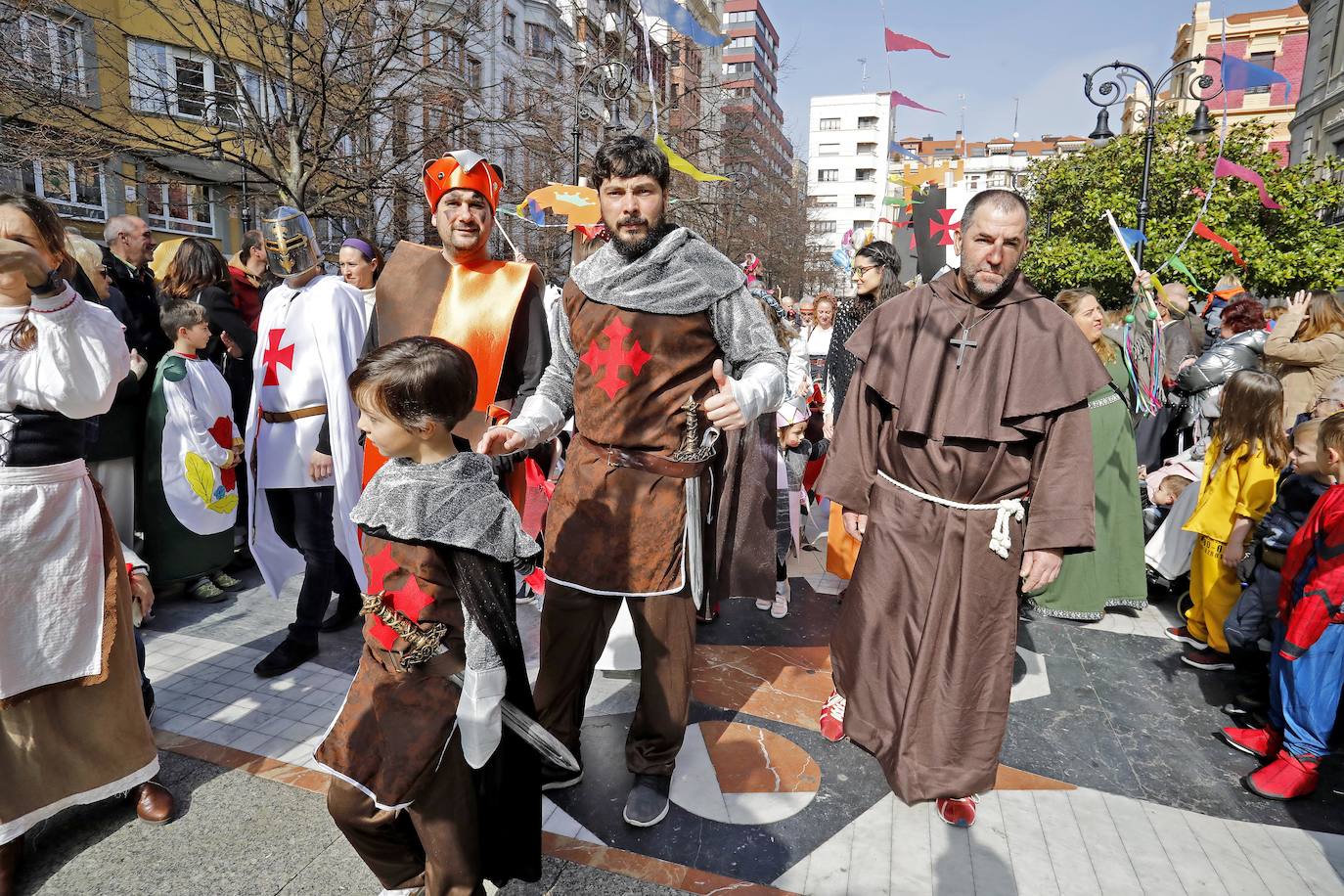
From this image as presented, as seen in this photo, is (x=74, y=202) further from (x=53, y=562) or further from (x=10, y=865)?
(x=10, y=865)

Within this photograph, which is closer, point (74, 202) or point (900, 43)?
point (900, 43)

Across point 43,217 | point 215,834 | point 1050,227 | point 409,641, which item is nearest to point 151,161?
point 43,217

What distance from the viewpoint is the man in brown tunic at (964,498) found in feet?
9.23

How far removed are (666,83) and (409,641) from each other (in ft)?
40.5

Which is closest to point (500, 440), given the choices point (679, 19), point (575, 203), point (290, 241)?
point (290, 241)

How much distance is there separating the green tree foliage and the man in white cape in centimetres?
1721

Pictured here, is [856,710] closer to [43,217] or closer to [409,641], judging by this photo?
[409,641]

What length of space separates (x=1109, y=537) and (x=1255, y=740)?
167 centimetres

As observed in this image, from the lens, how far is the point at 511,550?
1928mm

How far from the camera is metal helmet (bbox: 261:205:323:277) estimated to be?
413 centimetres

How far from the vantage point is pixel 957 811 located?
2.86 meters

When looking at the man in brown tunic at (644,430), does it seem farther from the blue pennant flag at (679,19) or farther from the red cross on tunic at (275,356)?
the blue pennant flag at (679,19)

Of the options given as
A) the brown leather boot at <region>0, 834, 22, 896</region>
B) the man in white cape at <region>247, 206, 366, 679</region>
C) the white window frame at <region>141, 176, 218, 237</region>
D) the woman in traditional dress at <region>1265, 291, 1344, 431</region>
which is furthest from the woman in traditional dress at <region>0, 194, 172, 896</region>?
the white window frame at <region>141, 176, 218, 237</region>

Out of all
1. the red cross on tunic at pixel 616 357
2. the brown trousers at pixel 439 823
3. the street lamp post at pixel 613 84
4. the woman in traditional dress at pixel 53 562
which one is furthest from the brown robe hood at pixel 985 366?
the street lamp post at pixel 613 84
